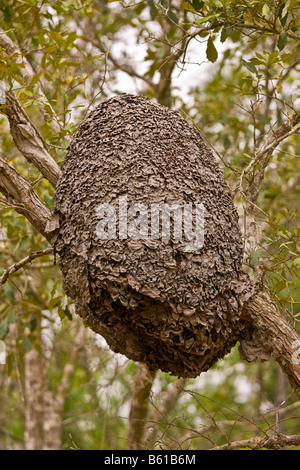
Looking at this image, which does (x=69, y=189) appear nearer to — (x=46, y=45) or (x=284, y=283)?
(x=284, y=283)

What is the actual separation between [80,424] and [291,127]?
215 inches

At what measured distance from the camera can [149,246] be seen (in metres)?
1.94

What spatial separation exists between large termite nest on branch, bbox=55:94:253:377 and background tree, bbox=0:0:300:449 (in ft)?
0.77

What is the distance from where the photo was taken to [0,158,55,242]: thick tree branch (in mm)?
2312

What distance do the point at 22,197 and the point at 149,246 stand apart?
2.29 feet

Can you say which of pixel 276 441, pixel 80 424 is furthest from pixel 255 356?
pixel 80 424

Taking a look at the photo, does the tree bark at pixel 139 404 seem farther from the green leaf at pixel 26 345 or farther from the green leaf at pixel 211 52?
the green leaf at pixel 211 52

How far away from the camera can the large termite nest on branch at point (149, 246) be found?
196cm

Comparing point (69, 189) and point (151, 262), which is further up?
point (69, 189)

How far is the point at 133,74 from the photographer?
429 cm

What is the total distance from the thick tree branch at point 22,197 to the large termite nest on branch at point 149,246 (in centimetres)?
16

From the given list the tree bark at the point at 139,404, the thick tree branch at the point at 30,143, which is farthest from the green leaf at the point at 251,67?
the tree bark at the point at 139,404

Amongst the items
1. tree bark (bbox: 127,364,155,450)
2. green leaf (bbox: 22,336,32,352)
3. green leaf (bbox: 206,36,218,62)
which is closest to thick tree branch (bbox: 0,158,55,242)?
green leaf (bbox: 206,36,218,62)

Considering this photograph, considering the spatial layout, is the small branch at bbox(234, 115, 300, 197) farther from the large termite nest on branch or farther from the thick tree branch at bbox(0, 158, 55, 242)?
the thick tree branch at bbox(0, 158, 55, 242)
